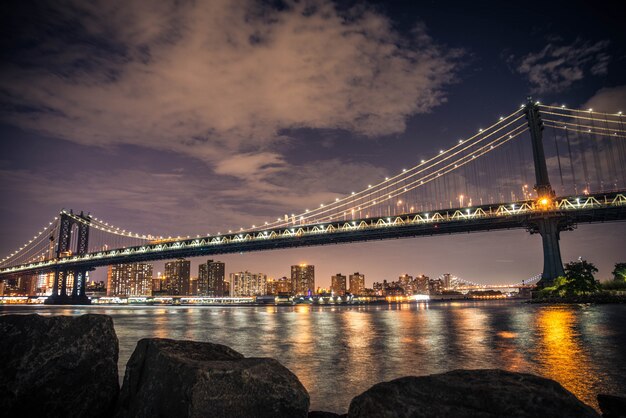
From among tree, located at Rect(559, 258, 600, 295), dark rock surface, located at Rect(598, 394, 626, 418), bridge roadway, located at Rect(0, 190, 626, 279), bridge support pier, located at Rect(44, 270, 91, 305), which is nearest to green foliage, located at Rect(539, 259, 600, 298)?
tree, located at Rect(559, 258, 600, 295)

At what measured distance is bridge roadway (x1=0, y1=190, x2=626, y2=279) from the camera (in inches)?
2365

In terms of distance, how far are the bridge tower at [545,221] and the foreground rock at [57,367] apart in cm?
6320

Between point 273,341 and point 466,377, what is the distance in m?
15.3

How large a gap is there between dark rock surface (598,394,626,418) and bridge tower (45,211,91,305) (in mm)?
109232

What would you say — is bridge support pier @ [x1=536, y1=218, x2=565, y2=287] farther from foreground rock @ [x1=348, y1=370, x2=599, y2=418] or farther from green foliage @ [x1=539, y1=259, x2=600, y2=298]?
foreground rock @ [x1=348, y1=370, x2=599, y2=418]

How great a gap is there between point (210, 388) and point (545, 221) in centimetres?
6540

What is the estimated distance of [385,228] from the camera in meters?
70.2

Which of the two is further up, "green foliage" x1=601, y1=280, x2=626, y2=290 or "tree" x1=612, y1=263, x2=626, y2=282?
"tree" x1=612, y1=263, x2=626, y2=282

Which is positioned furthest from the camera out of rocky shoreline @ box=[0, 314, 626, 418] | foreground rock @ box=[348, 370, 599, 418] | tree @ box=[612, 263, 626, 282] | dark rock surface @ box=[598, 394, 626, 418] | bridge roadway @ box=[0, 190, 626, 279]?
tree @ box=[612, 263, 626, 282]

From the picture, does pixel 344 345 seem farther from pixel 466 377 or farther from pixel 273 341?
pixel 466 377

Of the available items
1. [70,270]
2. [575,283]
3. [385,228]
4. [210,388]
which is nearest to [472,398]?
[210,388]

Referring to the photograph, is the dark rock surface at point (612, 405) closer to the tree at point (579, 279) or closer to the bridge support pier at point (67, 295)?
the tree at point (579, 279)

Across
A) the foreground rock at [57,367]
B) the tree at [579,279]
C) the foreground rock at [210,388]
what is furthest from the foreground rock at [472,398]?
the tree at [579,279]

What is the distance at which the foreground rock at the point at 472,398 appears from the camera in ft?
8.64
